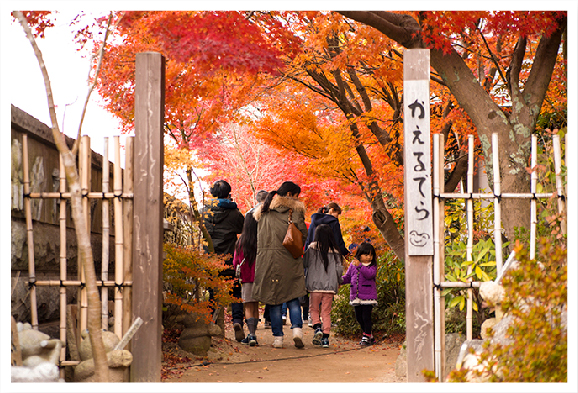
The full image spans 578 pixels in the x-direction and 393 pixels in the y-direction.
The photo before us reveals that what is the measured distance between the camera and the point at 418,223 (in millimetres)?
4324

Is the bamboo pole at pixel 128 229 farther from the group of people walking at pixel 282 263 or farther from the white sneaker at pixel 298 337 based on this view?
the white sneaker at pixel 298 337

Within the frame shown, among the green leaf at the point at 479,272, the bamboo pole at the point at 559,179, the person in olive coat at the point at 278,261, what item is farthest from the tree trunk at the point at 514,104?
the person in olive coat at the point at 278,261

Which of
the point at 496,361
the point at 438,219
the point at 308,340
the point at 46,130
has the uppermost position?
the point at 46,130

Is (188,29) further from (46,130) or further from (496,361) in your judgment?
(496,361)

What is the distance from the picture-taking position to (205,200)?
7.17 metres

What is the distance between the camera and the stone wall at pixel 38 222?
4.11 meters

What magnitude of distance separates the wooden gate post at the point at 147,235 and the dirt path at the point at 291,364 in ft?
2.55

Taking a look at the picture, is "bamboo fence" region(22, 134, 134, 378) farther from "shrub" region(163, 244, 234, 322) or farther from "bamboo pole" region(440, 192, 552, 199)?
"bamboo pole" region(440, 192, 552, 199)

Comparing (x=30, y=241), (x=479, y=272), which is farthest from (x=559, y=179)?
(x=30, y=241)

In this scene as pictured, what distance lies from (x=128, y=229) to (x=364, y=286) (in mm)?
4223

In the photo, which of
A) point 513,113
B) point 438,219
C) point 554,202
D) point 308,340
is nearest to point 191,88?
point 438,219

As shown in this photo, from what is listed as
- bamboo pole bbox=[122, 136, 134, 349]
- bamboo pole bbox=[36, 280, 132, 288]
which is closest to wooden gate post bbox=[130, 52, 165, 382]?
bamboo pole bbox=[122, 136, 134, 349]

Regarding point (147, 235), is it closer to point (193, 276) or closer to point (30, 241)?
point (30, 241)
